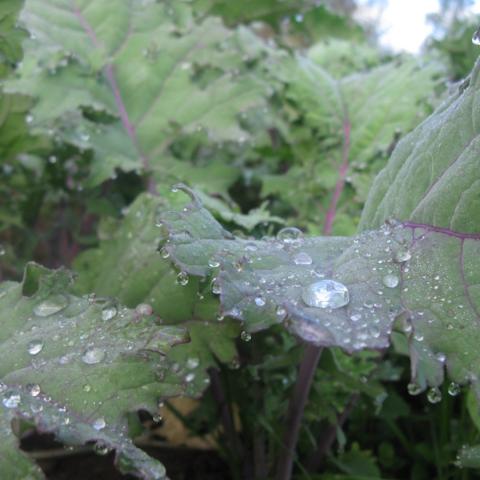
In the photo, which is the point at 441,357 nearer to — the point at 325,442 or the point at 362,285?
the point at 362,285

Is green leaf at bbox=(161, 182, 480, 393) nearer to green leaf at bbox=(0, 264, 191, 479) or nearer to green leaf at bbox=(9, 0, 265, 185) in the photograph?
green leaf at bbox=(0, 264, 191, 479)

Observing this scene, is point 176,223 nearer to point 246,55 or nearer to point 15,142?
point 15,142

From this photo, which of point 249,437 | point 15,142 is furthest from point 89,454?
point 15,142

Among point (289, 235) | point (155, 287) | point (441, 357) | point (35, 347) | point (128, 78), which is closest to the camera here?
point (441, 357)

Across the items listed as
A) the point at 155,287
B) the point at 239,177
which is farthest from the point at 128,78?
the point at 155,287

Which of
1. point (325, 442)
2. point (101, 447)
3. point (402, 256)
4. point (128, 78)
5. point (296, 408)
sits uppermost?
point (402, 256)
